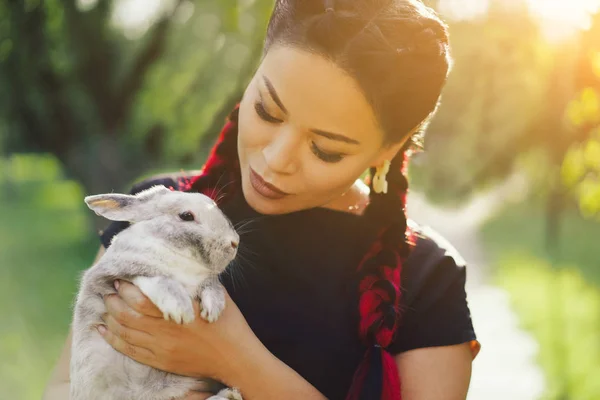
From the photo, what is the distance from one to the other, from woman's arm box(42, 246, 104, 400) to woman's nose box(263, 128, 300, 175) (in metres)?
1.00

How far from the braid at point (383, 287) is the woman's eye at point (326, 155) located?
0.53m

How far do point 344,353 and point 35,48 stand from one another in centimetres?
996

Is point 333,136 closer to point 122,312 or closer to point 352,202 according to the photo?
point 352,202

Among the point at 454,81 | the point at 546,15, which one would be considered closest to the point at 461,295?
the point at 546,15

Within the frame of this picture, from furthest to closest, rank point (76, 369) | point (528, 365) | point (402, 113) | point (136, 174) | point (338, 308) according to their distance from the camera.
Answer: point (136, 174)
point (528, 365)
point (338, 308)
point (402, 113)
point (76, 369)

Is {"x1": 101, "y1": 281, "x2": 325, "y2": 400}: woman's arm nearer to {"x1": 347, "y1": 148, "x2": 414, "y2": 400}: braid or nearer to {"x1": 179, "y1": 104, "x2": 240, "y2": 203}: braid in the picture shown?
{"x1": 347, "y1": 148, "x2": 414, "y2": 400}: braid

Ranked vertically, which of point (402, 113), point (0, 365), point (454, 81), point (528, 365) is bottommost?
point (0, 365)

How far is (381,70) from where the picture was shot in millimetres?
2723

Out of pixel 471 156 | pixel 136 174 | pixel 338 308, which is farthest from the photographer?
pixel 471 156

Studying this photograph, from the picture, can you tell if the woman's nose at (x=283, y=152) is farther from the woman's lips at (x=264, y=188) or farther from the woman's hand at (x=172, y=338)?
the woman's hand at (x=172, y=338)

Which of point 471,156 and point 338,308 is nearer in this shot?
point 338,308

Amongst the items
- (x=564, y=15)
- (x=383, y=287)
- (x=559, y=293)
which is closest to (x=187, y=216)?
(x=383, y=287)

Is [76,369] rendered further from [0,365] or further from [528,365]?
[528,365]

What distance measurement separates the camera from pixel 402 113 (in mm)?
2873
